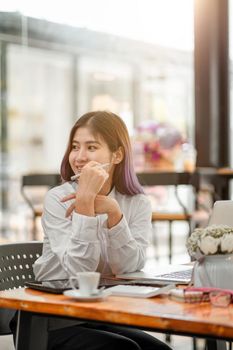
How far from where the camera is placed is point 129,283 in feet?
6.67

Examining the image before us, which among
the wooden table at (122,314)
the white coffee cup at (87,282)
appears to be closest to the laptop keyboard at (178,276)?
the wooden table at (122,314)

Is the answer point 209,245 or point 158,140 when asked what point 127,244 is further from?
point 158,140

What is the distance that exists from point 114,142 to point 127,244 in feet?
1.22

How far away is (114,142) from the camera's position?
255 cm

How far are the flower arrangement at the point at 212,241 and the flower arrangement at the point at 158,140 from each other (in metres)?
4.41

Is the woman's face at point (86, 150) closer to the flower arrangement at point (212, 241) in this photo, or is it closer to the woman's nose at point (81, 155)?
the woman's nose at point (81, 155)

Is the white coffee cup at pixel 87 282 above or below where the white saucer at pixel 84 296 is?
above

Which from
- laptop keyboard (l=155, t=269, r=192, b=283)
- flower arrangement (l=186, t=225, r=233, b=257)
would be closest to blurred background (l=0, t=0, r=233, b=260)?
laptop keyboard (l=155, t=269, r=192, b=283)

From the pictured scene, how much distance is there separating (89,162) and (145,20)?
483cm

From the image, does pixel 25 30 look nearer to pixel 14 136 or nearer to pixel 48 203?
pixel 14 136

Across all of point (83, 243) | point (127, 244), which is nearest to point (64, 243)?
point (83, 243)

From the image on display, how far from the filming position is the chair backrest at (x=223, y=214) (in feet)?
8.17

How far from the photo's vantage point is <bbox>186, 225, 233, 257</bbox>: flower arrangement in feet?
6.27

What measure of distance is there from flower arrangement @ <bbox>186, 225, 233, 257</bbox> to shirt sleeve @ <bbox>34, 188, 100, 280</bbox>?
1.19 feet
